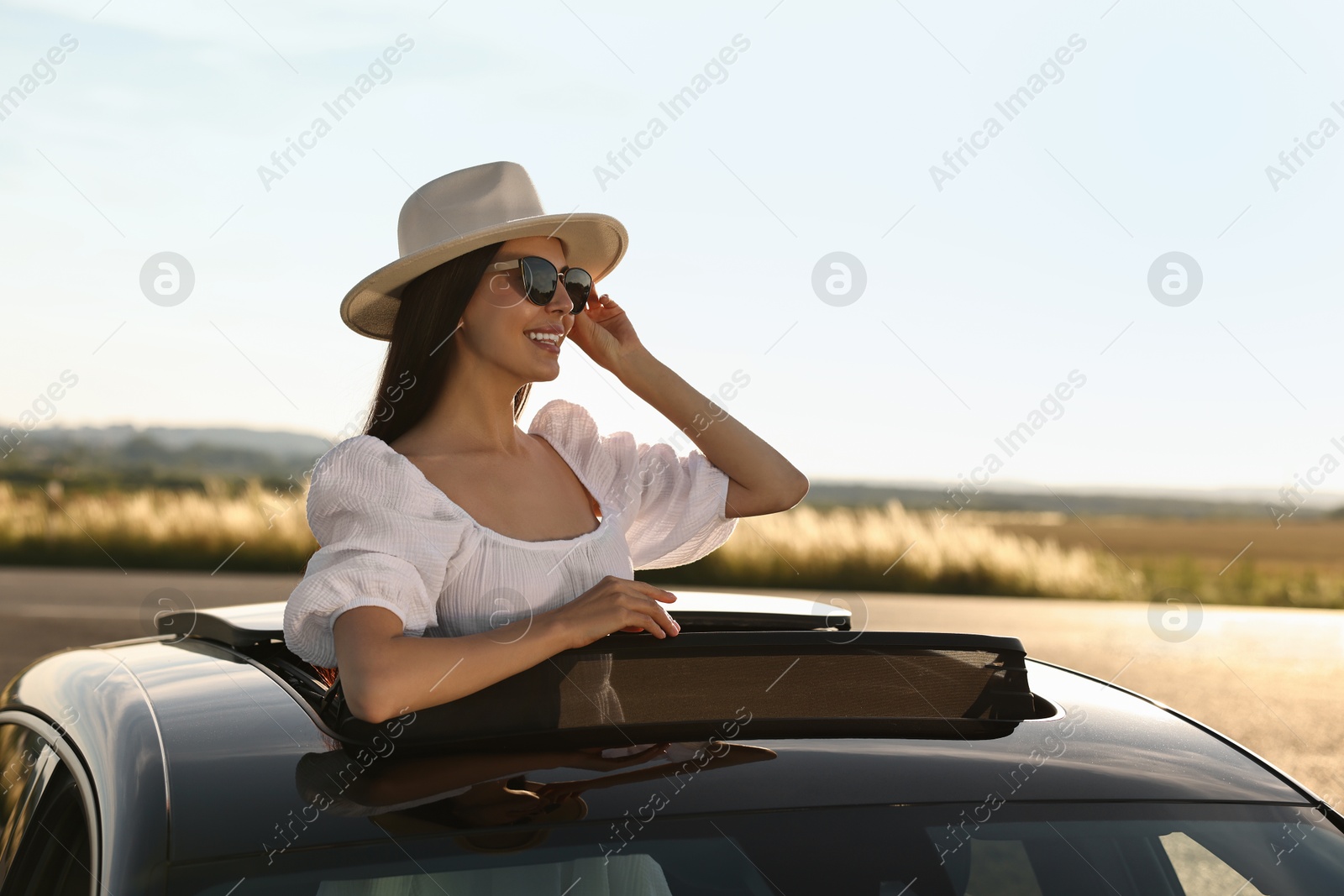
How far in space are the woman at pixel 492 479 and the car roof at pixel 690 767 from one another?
16 centimetres

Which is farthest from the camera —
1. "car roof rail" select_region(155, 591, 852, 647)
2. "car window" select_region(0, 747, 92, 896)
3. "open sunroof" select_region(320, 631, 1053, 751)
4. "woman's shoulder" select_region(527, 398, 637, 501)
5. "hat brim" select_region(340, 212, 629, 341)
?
"woman's shoulder" select_region(527, 398, 637, 501)

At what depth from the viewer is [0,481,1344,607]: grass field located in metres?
16.2

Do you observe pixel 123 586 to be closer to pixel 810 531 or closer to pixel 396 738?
pixel 810 531

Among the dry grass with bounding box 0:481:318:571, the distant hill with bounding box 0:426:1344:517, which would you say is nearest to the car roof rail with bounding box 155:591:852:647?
the dry grass with bounding box 0:481:318:571

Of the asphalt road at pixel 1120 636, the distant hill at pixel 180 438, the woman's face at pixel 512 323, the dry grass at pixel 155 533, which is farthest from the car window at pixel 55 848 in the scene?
the distant hill at pixel 180 438

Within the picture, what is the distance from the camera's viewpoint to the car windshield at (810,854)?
1239 millimetres

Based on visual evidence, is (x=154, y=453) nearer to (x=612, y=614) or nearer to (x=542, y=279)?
(x=542, y=279)

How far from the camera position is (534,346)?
Result: 8.25 feet

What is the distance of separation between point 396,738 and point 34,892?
0.59 meters

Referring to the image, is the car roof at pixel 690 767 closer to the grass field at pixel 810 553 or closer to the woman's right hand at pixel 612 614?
the woman's right hand at pixel 612 614

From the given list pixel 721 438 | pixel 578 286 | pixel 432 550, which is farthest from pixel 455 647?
pixel 721 438

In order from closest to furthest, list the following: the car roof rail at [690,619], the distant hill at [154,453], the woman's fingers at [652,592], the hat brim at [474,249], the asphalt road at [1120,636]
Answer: the woman's fingers at [652,592] < the car roof rail at [690,619] < the hat brim at [474,249] < the asphalt road at [1120,636] < the distant hill at [154,453]

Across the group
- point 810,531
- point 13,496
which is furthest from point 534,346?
point 13,496

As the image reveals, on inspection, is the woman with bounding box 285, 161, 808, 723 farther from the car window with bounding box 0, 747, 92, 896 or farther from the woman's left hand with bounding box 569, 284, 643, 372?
the car window with bounding box 0, 747, 92, 896
